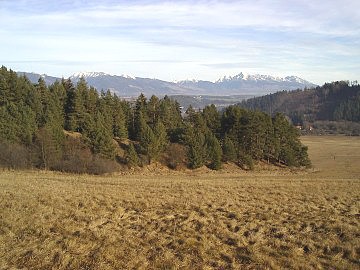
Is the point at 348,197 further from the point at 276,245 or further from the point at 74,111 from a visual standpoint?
the point at 74,111

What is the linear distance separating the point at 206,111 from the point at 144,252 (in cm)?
5678

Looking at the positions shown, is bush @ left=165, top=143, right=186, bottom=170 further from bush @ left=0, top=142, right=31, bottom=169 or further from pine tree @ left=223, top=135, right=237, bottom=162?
bush @ left=0, top=142, right=31, bottom=169

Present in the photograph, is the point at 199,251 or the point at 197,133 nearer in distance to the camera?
the point at 199,251

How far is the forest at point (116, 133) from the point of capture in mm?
45625

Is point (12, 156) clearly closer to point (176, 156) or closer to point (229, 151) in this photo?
point (176, 156)

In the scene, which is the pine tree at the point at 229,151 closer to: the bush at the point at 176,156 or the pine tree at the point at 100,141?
the bush at the point at 176,156

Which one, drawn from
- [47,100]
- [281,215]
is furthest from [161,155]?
[281,215]

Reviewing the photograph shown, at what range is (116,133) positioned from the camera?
6216 centimetres

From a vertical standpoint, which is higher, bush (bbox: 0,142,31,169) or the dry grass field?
the dry grass field

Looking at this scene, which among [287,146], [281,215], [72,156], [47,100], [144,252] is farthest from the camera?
[287,146]

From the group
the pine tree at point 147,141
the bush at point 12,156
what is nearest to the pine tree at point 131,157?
the pine tree at point 147,141

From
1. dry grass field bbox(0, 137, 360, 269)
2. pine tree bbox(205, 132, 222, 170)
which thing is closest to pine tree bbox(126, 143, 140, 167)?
pine tree bbox(205, 132, 222, 170)

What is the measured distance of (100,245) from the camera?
11297 mm

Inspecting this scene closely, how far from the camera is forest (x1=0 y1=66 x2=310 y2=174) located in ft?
150
